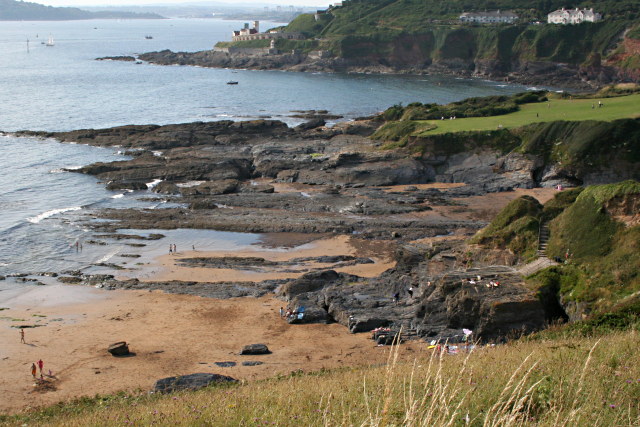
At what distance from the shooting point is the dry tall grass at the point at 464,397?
23.9ft

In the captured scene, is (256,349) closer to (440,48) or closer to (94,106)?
(94,106)

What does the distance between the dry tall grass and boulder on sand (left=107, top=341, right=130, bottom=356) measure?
7.87 meters

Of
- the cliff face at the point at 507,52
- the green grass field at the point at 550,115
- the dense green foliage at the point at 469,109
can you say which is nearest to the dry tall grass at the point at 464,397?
the green grass field at the point at 550,115

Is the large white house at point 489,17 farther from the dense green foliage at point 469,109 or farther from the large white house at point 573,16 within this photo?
the dense green foliage at point 469,109

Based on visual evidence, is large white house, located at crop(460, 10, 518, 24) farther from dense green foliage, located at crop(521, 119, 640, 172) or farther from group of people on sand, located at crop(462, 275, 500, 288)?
group of people on sand, located at crop(462, 275, 500, 288)

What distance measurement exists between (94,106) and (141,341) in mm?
70288

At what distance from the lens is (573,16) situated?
4515 inches

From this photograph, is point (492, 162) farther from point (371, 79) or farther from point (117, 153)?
point (371, 79)

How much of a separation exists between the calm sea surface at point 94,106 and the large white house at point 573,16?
25.0m

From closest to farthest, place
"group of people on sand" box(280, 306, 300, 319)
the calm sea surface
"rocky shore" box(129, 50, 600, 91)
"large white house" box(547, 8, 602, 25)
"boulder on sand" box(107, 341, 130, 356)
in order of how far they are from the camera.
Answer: "boulder on sand" box(107, 341, 130, 356)
"group of people on sand" box(280, 306, 300, 319)
the calm sea surface
"rocky shore" box(129, 50, 600, 91)
"large white house" box(547, 8, 602, 25)

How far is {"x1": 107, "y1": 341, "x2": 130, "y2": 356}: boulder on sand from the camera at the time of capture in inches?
878

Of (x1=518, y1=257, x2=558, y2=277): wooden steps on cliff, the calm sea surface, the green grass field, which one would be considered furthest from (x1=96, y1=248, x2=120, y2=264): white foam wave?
the green grass field

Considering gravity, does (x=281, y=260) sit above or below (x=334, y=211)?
below

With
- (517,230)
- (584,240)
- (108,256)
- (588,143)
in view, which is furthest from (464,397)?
(588,143)
